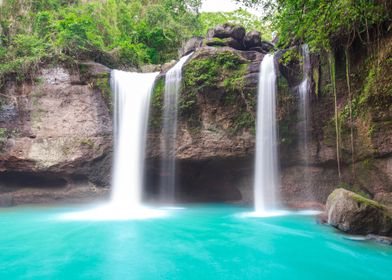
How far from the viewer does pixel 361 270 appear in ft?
13.7

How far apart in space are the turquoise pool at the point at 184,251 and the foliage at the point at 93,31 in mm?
7329

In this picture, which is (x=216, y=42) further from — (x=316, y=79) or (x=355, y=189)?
(x=355, y=189)

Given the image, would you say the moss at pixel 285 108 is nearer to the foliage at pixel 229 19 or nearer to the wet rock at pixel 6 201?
the wet rock at pixel 6 201

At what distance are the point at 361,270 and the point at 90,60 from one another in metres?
11.3

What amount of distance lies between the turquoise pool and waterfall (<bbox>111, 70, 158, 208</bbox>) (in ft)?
12.3

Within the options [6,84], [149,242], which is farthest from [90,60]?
[149,242]

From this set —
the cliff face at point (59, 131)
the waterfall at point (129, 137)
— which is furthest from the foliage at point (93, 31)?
the waterfall at point (129, 137)

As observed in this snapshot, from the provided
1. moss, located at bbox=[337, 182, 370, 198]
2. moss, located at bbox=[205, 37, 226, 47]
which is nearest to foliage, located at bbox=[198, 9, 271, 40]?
moss, located at bbox=[205, 37, 226, 47]

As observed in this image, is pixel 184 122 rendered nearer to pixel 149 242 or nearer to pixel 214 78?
pixel 214 78

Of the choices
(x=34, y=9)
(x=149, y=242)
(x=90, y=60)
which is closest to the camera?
(x=149, y=242)

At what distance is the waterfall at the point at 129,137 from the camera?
11148mm

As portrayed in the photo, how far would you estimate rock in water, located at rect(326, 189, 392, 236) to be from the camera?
18.4 feet

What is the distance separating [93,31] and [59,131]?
7548 millimetres

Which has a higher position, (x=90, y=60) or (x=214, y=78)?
(x=90, y=60)
